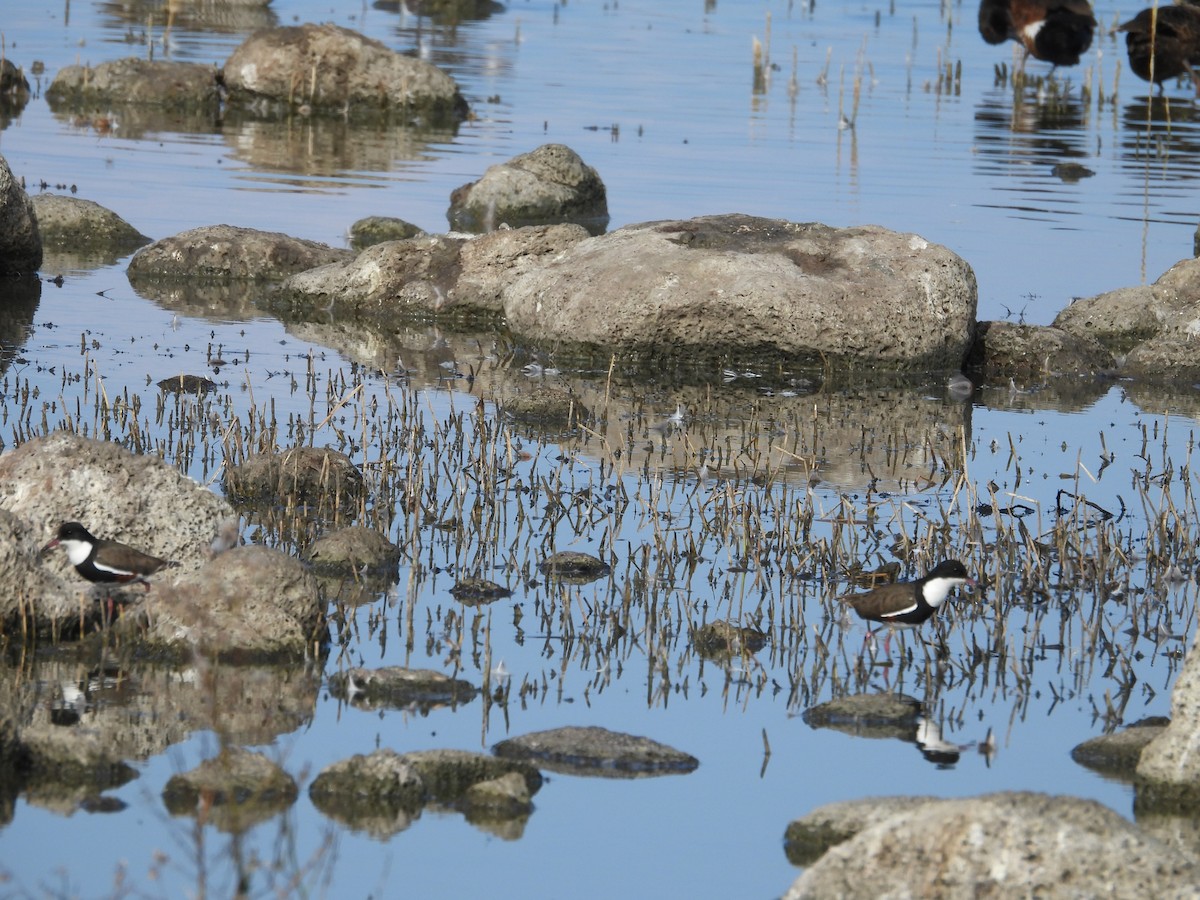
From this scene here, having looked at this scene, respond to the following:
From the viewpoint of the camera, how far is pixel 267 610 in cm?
757

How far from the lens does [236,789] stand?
6.06m

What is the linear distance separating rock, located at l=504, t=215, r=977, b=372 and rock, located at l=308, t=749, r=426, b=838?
826cm

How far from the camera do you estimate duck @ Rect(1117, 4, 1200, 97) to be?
27781 millimetres

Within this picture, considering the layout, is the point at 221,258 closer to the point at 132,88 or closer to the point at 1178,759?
the point at 1178,759

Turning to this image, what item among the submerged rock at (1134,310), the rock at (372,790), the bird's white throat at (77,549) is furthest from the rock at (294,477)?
the submerged rock at (1134,310)

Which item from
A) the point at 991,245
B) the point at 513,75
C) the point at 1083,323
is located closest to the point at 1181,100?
the point at 513,75

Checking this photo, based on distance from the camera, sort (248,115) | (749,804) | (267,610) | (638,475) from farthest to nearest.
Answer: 1. (248,115)
2. (638,475)
3. (267,610)
4. (749,804)

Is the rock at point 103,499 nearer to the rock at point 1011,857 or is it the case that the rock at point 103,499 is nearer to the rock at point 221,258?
the rock at point 1011,857

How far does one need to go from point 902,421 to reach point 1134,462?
1.72 m

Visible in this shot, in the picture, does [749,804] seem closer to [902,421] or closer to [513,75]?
[902,421]

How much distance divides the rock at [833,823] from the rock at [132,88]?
81.2ft

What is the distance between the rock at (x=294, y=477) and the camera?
9.92 meters

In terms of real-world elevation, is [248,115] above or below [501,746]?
above

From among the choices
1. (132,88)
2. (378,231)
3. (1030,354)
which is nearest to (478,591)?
(1030,354)
